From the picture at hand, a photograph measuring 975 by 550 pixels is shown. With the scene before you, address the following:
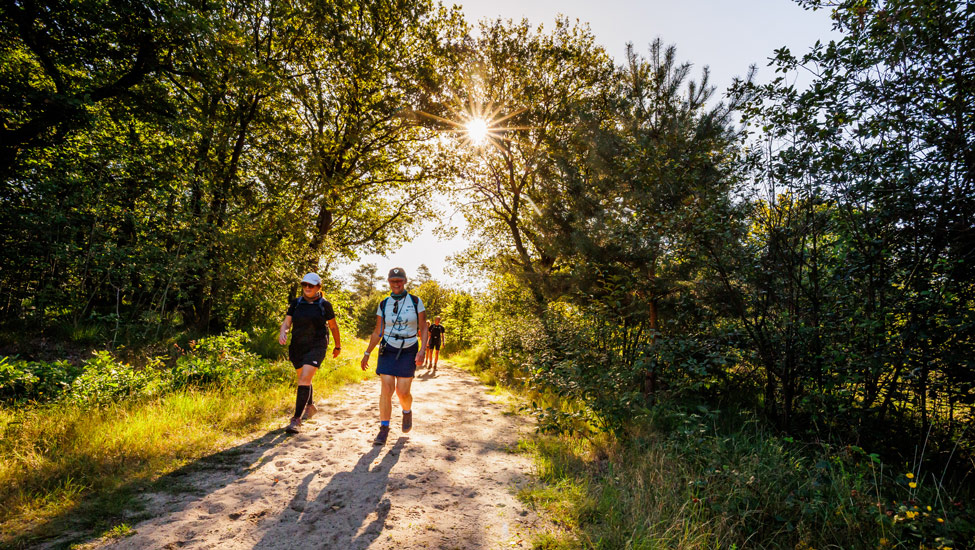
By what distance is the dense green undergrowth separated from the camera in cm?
256

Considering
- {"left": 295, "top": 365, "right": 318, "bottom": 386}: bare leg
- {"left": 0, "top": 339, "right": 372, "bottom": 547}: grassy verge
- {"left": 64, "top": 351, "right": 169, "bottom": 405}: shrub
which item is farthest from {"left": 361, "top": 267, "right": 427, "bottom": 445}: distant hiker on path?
{"left": 64, "top": 351, "right": 169, "bottom": 405}: shrub

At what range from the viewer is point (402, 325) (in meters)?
4.86

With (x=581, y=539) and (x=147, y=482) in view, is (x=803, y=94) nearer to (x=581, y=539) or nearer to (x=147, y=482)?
(x=581, y=539)

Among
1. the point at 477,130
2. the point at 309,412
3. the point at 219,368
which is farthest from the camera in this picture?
the point at 477,130

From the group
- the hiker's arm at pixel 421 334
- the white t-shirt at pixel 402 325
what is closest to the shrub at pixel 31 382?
the white t-shirt at pixel 402 325

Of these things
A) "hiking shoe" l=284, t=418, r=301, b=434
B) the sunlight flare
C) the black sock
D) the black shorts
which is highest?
the sunlight flare

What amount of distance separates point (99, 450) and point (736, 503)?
19.0ft

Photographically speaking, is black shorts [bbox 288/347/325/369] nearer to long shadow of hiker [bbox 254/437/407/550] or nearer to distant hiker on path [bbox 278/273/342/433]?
distant hiker on path [bbox 278/273/342/433]

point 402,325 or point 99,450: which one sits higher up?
point 402,325

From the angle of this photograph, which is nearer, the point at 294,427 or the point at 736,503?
the point at 736,503

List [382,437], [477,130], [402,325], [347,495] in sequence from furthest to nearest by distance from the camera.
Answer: [477,130] → [402,325] → [382,437] → [347,495]

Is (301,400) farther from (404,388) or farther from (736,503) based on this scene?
(736,503)

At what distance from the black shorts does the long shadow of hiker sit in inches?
70.5

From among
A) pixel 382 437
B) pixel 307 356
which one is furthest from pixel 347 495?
pixel 307 356
